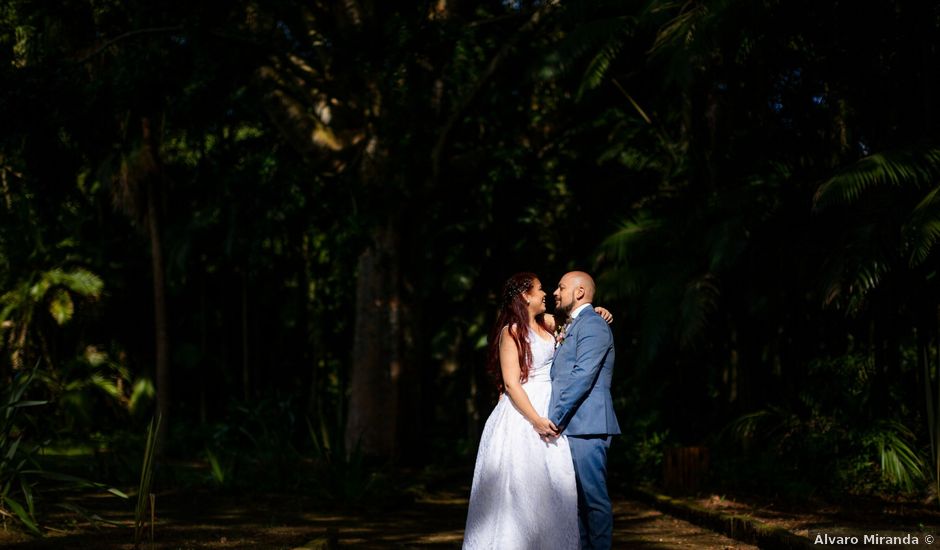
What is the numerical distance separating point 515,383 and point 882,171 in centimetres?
557

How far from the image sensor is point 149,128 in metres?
17.0

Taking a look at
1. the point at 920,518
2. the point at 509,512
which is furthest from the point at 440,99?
the point at 509,512

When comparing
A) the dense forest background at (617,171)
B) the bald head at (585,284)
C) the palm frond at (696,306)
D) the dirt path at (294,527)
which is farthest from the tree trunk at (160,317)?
the bald head at (585,284)

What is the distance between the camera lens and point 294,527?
10.2m

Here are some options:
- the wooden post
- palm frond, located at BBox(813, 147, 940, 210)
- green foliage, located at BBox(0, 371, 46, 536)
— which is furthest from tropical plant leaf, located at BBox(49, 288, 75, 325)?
palm frond, located at BBox(813, 147, 940, 210)

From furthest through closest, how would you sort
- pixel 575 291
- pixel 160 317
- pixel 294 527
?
pixel 160 317, pixel 294 527, pixel 575 291

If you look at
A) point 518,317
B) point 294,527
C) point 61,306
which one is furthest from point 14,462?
point 61,306

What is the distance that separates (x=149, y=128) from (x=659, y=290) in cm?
791

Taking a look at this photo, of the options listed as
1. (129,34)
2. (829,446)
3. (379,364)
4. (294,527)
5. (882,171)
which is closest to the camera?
(294,527)

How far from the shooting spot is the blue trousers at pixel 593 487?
7.02 m

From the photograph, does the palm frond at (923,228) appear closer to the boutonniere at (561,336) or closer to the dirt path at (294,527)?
the dirt path at (294,527)

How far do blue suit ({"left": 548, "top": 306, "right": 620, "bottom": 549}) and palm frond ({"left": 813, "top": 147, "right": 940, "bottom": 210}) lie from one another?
4.93m

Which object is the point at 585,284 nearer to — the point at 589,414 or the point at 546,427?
the point at 589,414

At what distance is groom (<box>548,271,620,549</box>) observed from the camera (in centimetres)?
689
